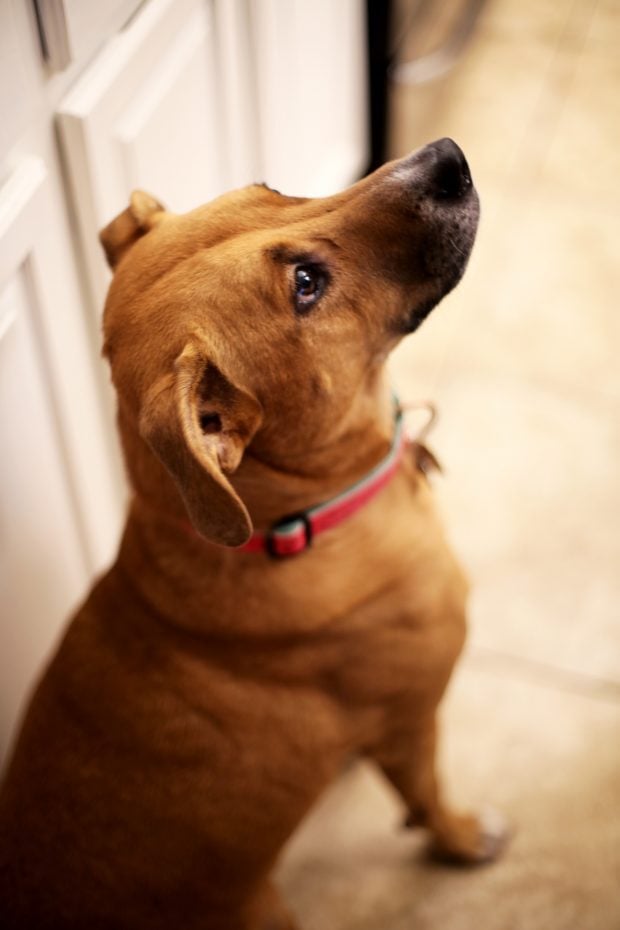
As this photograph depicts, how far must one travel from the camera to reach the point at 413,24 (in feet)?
11.3

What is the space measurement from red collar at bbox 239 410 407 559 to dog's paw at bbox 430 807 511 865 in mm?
754

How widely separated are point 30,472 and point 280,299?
0.74m

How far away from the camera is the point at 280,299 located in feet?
4.30

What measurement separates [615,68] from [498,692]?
2195mm

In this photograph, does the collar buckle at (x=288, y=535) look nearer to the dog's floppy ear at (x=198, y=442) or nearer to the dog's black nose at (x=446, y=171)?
the dog's floppy ear at (x=198, y=442)

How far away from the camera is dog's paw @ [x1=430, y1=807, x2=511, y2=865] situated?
1965 millimetres

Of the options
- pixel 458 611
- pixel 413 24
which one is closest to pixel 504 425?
pixel 458 611

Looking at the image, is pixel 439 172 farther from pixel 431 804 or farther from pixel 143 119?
pixel 431 804

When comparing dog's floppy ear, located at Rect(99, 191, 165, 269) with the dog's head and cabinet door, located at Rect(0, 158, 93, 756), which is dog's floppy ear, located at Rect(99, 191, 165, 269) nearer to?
the dog's head

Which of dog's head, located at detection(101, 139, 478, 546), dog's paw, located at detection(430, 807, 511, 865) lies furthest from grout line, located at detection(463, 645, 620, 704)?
dog's head, located at detection(101, 139, 478, 546)

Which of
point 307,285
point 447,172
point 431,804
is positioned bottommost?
point 431,804

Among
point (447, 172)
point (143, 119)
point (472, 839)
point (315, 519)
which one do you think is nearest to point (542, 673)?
point (472, 839)

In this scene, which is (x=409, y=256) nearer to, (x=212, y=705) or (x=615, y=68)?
(x=212, y=705)

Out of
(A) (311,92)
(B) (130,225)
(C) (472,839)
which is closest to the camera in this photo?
(B) (130,225)
